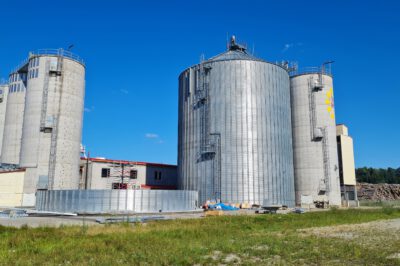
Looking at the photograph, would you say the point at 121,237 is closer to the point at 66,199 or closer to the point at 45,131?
the point at 66,199

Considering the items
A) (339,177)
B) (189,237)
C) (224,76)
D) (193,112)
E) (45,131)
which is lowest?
(189,237)

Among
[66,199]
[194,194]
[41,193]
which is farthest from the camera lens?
[194,194]

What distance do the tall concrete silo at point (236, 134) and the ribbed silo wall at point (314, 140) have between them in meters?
6.50

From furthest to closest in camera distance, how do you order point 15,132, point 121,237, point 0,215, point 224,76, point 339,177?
point 339,177 → point 15,132 → point 224,76 → point 0,215 → point 121,237

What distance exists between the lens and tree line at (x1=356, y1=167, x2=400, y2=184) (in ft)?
552

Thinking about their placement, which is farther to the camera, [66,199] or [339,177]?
[339,177]

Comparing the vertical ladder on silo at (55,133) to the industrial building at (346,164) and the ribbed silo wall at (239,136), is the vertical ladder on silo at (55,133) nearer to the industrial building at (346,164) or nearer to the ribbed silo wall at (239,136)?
the ribbed silo wall at (239,136)

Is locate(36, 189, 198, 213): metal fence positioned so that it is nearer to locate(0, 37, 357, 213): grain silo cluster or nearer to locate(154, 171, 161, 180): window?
locate(0, 37, 357, 213): grain silo cluster

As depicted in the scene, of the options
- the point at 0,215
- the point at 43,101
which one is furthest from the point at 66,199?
the point at 43,101

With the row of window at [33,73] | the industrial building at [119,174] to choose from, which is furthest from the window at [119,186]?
the row of window at [33,73]

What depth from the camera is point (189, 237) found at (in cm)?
1912

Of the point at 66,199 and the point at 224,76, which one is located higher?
the point at 224,76

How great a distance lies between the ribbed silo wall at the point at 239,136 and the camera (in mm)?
49312

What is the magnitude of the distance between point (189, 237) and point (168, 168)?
47.0 m
